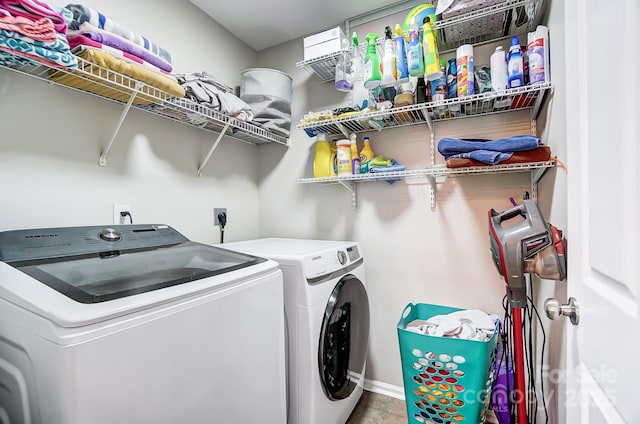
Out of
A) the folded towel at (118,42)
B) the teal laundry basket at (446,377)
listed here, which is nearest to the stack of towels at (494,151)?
the teal laundry basket at (446,377)

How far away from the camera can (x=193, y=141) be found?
2061mm

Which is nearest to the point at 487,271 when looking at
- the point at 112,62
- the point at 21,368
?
the point at 21,368

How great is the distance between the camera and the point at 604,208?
0.57 m

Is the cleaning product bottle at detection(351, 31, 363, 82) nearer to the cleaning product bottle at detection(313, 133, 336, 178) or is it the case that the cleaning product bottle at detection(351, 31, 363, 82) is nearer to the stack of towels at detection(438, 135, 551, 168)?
the cleaning product bottle at detection(313, 133, 336, 178)

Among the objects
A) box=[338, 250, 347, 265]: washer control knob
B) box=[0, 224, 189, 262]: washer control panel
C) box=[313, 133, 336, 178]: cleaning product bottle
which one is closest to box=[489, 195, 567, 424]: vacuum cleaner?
box=[338, 250, 347, 265]: washer control knob

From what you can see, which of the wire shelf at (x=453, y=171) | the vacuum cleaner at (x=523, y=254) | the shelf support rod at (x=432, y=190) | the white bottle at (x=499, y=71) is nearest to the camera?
the vacuum cleaner at (x=523, y=254)

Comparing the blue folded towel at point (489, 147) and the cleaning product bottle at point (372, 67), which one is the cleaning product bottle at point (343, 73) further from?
the blue folded towel at point (489, 147)

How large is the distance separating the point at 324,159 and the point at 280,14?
1.10 meters

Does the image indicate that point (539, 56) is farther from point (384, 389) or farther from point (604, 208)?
point (384, 389)

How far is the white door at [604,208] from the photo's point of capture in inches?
18.6

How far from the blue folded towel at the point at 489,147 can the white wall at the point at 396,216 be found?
10.2 inches

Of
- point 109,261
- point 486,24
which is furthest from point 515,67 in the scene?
point 109,261

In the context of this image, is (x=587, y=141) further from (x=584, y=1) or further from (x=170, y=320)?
(x=170, y=320)

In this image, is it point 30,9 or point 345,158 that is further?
point 345,158
